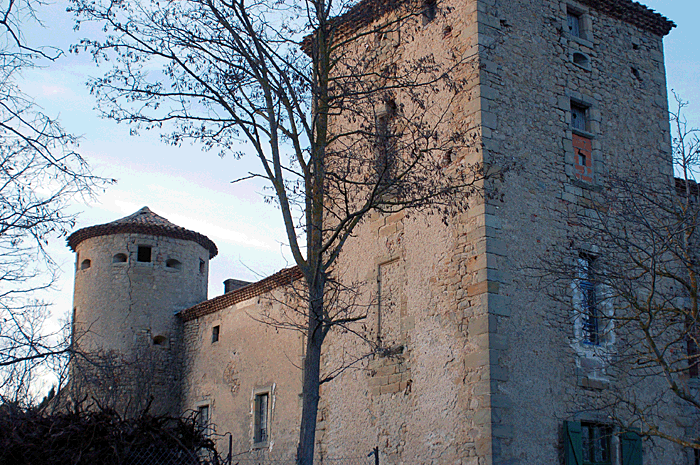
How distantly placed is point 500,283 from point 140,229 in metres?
11.6

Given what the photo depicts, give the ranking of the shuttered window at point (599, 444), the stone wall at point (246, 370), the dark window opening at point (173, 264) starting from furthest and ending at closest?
the dark window opening at point (173, 264) → the stone wall at point (246, 370) → the shuttered window at point (599, 444)

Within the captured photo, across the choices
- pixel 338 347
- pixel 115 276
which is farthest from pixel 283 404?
pixel 115 276

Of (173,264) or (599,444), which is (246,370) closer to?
(173,264)

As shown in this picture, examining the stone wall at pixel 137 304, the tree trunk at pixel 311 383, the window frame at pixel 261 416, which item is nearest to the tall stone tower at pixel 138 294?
the stone wall at pixel 137 304

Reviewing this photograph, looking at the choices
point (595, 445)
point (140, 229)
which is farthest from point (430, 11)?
point (140, 229)

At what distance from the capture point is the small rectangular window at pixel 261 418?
15.7 meters

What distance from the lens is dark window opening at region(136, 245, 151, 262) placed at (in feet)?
66.5

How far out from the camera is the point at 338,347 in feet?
45.0

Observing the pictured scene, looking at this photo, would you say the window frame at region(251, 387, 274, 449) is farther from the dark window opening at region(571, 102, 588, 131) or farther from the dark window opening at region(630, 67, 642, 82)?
the dark window opening at region(630, 67, 642, 82)

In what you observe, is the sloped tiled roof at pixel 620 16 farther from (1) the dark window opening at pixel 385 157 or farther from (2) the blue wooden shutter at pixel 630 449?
(2) the blue wooden shutter at pixel 630 449

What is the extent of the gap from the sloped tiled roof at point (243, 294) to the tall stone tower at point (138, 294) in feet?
2.64

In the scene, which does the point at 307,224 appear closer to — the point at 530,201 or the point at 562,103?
the point at 530,201

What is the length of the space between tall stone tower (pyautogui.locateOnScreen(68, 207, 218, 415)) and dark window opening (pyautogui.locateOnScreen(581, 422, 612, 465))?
10.5 metres

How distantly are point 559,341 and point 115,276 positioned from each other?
39.5 ft
